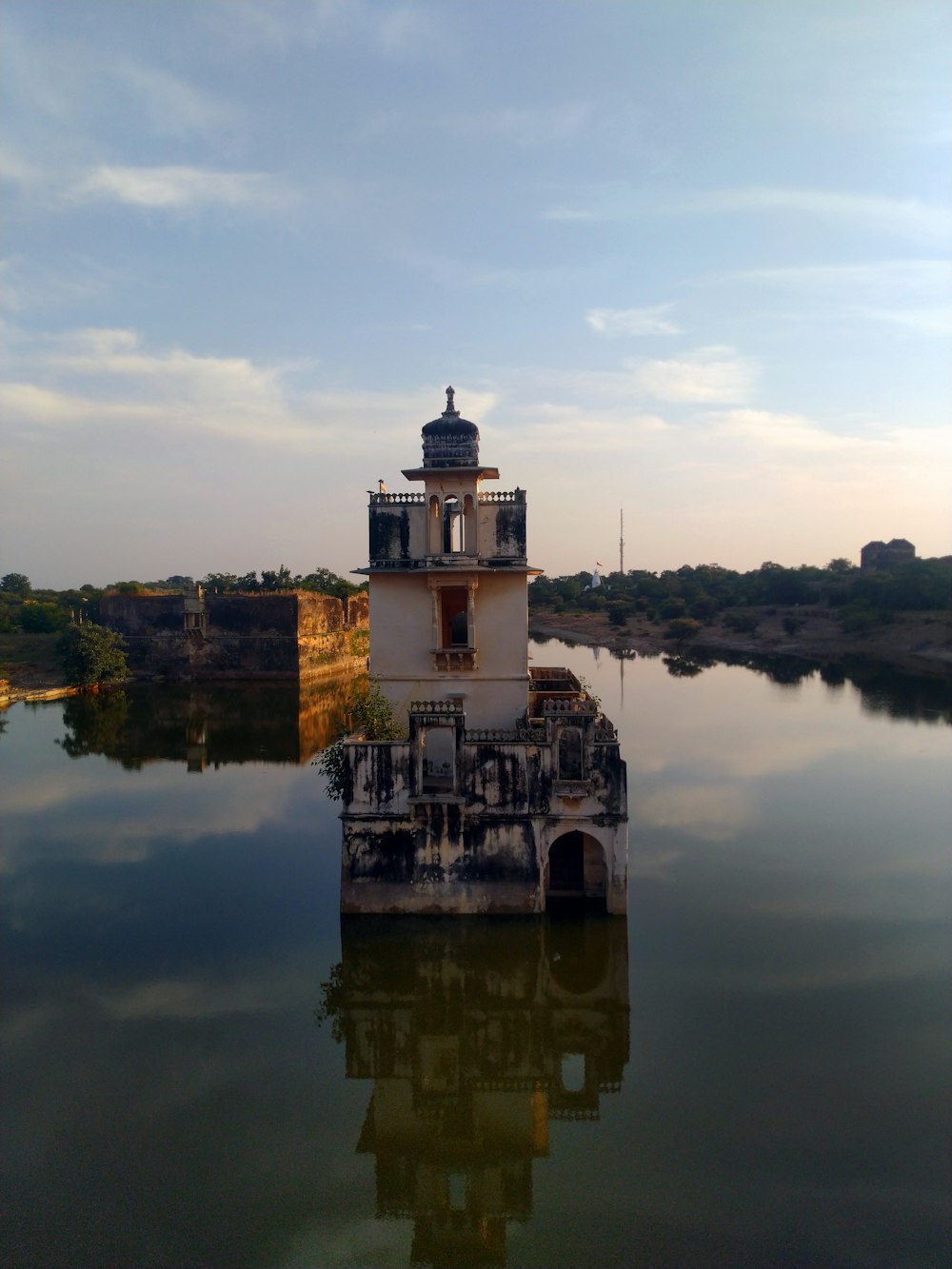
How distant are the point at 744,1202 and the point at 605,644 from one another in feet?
172

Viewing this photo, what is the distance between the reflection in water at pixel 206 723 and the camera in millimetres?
23219

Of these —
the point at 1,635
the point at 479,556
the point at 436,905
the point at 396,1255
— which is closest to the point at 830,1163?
the point at 396,1255

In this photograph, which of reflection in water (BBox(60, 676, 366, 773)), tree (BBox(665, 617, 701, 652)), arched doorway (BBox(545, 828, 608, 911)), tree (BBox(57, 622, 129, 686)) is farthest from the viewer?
tree (BBox(665, 617, 701, 652))

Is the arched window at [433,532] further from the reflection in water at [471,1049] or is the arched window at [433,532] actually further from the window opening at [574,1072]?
the window opening at [574,1072]

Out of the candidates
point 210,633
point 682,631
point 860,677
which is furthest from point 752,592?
point 210,633

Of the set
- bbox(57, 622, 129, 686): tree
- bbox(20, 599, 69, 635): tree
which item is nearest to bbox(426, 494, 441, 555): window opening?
bbox(57, 622, 129, 686): tree

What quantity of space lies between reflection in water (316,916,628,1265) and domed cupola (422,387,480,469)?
22.4 feet

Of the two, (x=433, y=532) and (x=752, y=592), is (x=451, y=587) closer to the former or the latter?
(x=433, y=532)

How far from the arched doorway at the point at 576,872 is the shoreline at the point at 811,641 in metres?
32.1

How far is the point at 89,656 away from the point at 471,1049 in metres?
29.5

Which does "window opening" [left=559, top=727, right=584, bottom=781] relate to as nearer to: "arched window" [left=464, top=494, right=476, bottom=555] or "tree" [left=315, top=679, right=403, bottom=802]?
"tree" [left=315, top=679, right=403, bottom=802]

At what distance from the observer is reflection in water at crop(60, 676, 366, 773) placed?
76.2 feet

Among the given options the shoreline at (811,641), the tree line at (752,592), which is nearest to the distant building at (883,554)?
the tree line at (752,592)

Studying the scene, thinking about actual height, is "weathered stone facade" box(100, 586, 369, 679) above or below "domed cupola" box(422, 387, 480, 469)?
below
